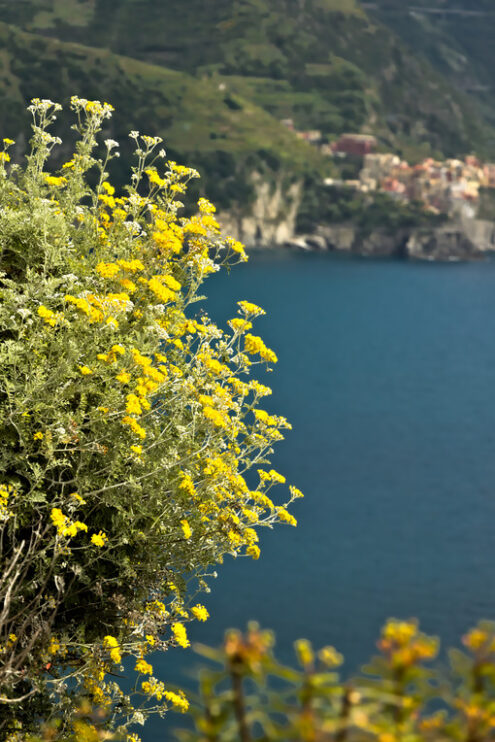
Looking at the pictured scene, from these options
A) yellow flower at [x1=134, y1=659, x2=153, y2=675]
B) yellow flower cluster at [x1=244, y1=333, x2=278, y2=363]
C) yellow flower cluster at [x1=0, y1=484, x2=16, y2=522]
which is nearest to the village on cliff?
yellow flower cluster at [x1=244, y1=333, x2=278, y2=363]

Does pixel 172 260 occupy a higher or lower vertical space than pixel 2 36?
lower

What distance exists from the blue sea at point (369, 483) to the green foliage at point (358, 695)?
0.10m

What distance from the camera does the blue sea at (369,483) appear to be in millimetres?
25844

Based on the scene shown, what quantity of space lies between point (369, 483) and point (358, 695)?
123 ft

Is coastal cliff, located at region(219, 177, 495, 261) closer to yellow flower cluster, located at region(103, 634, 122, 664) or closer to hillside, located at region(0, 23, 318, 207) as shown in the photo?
hillside, located at region(0, 23, 318, 207)

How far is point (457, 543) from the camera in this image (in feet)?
107

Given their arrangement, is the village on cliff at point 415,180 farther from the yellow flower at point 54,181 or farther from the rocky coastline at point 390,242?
the yellow flower at point 54,181

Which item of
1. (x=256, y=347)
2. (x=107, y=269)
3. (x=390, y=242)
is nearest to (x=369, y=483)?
(x=256, y=347)

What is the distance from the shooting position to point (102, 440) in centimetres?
492

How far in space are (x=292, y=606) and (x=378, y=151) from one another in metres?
159

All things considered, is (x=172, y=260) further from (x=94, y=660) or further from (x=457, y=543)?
(x=457, y=543)

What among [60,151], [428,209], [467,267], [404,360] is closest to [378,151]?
[428,209]

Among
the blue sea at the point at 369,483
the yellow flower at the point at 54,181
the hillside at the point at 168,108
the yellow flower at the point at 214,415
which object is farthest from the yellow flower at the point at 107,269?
the hillside at the point at 168,108

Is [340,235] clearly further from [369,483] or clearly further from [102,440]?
[102,440]
